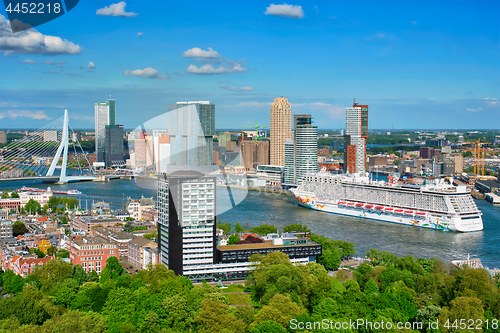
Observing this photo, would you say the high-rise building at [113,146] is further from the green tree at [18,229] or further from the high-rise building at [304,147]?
the green tree at [18,229]

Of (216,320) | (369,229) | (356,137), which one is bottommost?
(369,229)

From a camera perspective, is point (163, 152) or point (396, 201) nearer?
point (163, 152)

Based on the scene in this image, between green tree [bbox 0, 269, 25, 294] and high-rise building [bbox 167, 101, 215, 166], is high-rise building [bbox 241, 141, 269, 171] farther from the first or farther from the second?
high-rise building [bbox 167, 101, 215, 166]

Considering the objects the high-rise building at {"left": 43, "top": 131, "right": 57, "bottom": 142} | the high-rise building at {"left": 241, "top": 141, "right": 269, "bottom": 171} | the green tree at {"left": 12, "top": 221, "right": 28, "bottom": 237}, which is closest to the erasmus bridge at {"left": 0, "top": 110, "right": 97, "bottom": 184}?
the high-rise building at {"left": 43, "top": 131, "right": 57, "bottom": 142}

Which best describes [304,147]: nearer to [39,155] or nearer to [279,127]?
[279,127]

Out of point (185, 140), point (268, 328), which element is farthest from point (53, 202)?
point (268, 328)

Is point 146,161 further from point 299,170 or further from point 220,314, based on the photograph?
point 299,170

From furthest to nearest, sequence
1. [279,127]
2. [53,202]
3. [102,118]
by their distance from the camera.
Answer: [102,118] < [279,127] < [53,202]

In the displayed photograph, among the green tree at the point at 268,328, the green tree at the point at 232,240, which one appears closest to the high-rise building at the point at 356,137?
the green tree at the point at 232,240
